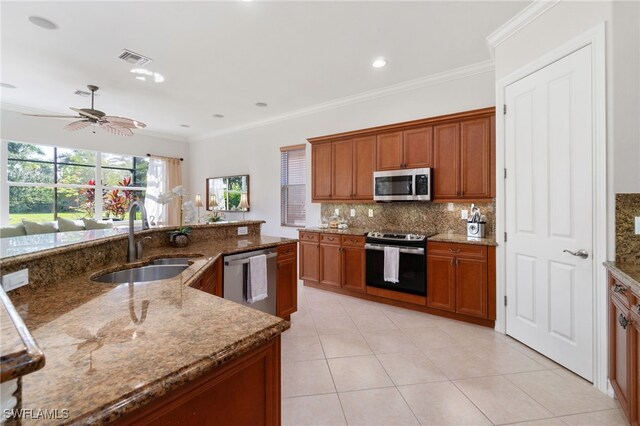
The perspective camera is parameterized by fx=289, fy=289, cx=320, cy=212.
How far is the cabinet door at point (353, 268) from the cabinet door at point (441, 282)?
2.81 feet

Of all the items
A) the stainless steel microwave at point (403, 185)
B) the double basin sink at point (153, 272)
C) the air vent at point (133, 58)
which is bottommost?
the double basin sink at point (153, 272)

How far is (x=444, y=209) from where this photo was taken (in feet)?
12.4

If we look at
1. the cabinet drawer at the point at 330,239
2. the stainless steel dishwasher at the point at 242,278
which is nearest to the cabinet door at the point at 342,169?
the cabinet drawer at the point at 330,239

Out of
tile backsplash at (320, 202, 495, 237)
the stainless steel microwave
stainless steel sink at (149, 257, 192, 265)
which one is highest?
the stainless steel microwave

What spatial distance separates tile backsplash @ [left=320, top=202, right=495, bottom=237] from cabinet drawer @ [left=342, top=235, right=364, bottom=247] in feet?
1.86

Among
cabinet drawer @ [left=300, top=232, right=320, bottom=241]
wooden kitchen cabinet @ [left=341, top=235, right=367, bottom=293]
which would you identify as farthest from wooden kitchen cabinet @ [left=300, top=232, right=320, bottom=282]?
wooden kitchen cabinet @ [left=341, top=235, right=367, bottom=293]

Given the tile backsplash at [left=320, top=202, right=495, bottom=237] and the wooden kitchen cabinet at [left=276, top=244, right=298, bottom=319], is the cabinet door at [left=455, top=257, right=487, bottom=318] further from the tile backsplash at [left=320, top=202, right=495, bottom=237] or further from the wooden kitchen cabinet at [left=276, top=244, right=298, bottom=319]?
the wooden kitchen cabinet at [left=276, top=244, right=298, bottom=319]

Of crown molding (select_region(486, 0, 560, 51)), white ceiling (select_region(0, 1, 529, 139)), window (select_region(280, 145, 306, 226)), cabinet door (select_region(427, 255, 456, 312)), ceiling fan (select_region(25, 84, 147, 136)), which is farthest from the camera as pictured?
window (select_region(280, 145, 306, 226))

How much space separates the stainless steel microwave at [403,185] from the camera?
3584mm

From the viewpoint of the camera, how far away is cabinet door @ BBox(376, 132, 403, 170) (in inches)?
151

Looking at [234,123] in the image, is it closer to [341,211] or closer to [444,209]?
[341,211]

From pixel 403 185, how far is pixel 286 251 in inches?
69.3

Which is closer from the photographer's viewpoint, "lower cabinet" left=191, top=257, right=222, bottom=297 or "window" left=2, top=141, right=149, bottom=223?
"lower cabinet" left=191, top=257, right=222, bottom=297

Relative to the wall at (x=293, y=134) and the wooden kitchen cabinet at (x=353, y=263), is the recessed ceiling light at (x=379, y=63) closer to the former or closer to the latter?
the wall at (x=293, y=134)
